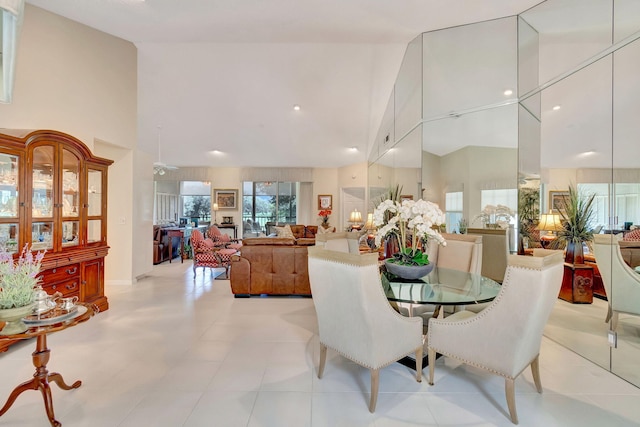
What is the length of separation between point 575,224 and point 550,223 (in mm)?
262

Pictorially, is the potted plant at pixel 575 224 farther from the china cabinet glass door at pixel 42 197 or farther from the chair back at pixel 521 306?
the china cabinet glass door at pixel 42 197

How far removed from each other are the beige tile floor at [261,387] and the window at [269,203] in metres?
7.04

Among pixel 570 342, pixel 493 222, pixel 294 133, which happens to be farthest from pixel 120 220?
pixel 570 342

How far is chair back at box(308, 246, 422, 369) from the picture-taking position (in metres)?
1.68

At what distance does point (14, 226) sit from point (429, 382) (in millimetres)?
3931

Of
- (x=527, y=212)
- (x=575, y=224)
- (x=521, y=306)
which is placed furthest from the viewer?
(x=527, y=212)

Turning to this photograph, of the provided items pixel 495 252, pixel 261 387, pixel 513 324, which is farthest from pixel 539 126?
pixel 261 387

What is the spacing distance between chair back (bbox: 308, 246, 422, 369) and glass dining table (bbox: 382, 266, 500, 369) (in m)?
0.17

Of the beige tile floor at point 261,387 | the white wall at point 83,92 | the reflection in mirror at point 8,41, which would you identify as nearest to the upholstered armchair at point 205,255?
the white wall at point 83,92

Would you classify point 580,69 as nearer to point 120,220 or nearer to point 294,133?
point 294,133

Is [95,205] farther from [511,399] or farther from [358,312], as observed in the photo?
[511,399]

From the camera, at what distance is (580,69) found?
8.28ft

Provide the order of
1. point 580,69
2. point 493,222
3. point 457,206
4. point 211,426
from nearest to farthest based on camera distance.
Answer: point 211,426, point 580,69, point 493,222, point 457,206

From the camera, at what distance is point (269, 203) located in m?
10.1
